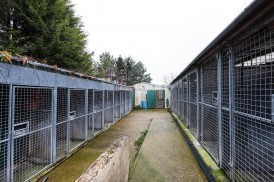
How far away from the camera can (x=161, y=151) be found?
20.7 ft

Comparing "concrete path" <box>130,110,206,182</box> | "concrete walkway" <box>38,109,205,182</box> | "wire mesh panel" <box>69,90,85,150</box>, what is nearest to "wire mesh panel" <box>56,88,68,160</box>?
"concrete walkway" <box>38,109,205,182</box>

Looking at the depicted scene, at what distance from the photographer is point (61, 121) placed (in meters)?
5.95

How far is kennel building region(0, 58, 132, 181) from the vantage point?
3738mm

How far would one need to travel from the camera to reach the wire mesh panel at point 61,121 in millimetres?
5846

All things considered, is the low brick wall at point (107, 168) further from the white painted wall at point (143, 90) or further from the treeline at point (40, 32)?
the white painted wall at point (143, 90)

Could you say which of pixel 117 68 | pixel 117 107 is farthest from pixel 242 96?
pixel 117 68

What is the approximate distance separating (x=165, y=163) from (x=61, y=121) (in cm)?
304

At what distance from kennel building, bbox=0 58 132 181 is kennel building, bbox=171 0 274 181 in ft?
11.9

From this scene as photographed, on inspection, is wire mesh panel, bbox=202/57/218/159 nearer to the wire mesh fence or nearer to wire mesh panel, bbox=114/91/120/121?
the wire mesh fence

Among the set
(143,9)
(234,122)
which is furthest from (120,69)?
(234,122)

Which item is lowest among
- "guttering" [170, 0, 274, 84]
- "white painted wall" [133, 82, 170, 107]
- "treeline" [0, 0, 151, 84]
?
"white painted wall" [133, 82, 170, 107]

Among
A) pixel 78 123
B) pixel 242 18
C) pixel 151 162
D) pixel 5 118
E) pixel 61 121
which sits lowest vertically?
pixel 151 162

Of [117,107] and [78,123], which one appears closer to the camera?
[78,123]

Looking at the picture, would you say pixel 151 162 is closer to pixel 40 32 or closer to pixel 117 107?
pixel 117 107
